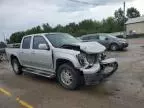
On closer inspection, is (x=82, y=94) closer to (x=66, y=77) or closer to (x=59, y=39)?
(x=66, y=77)

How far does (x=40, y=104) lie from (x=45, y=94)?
0.98 meters

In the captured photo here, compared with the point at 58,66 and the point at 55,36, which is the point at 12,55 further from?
the point at 58,66

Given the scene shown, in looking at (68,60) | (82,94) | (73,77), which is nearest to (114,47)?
(68,60)

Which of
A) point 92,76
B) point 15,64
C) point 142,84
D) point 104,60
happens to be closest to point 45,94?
point 92,76

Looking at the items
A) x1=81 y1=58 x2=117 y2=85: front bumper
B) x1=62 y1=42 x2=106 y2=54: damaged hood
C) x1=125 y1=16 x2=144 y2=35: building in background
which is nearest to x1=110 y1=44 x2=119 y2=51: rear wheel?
x1=62 y1=42 x2=106 y2=54: damaged hood

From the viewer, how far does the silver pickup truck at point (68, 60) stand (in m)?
7.20

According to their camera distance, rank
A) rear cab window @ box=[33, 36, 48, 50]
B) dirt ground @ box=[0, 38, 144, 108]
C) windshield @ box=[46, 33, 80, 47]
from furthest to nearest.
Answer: rear cab window @ box=[33, 36, 48, 50]
windshield @ box=[46, 33, 80, 47]
dirt ground @ box=[0, 38, 144, 108]

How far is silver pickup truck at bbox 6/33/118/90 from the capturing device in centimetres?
720

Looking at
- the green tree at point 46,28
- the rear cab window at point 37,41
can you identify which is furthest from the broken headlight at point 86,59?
the green tree at point 46,28

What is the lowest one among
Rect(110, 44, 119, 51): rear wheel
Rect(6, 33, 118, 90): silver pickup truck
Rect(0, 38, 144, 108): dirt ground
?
Rect(0, 38, 144, 108): dirt ground

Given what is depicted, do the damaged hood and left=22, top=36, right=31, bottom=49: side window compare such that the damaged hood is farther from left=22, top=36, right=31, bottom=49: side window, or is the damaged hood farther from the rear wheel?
the rear wheel

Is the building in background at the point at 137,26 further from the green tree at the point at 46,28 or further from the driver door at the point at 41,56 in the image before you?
the driver door at the point at 41,56

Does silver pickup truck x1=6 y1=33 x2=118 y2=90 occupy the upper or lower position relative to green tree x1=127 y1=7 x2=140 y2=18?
lower

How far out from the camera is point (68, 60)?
7.54 meters
